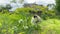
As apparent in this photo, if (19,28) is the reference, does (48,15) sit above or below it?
below

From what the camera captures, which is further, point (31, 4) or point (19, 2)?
point (31, 4)

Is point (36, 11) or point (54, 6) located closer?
point (36, 11)

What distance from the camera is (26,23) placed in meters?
3.69

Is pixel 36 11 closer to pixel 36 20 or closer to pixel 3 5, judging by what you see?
pixel 3 5

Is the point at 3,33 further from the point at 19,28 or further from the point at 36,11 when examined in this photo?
the point at 36,11

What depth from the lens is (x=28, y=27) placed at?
3.64 meters

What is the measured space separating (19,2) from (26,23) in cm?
243

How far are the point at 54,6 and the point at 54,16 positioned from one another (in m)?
0.41

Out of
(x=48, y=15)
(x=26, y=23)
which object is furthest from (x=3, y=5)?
(x=26, y=23)

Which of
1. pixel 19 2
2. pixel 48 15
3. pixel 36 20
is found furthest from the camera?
pixel 48 15

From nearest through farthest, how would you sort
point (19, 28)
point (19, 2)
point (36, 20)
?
point (19, 28) → point (36, 20) → point (19, 2)

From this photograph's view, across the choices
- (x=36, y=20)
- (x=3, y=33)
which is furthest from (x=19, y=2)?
(x=3, y=33)

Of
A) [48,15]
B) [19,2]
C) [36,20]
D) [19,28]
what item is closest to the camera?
[19,28]

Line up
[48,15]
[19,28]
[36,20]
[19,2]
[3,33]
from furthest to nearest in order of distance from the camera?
[48,15] < [19,2] < [36,20] < [19,28] < [3,33]
